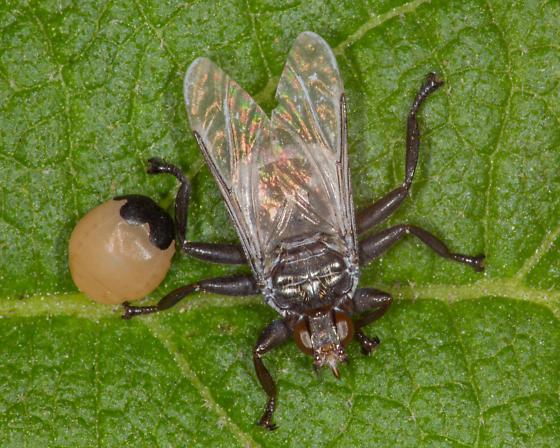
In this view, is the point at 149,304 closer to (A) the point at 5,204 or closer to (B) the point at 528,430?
(A) the point at 5,204

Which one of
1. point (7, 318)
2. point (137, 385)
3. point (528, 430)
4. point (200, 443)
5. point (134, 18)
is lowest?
point (528, 430)

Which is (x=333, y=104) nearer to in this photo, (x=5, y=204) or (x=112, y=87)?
(x=112, y=87)

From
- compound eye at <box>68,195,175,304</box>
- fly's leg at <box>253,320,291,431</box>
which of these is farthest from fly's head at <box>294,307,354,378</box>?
compound eye at <box>68,195,175,304</box>

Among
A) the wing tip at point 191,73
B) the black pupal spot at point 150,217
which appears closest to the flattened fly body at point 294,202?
the wing tip at point 191,73

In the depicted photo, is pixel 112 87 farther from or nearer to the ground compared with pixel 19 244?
farther from the ground

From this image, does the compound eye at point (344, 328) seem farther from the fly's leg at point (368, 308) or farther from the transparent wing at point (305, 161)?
the transparent wing at point (305, 161)

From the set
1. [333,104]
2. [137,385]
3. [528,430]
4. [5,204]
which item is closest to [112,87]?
[5,204]

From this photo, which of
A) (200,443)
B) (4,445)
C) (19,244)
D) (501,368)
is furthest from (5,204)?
(501,368)
